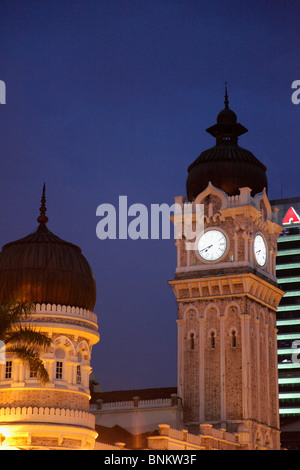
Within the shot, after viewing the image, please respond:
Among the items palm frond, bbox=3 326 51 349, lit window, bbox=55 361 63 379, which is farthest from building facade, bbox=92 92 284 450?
palm frond, bbox=3 326 51 349

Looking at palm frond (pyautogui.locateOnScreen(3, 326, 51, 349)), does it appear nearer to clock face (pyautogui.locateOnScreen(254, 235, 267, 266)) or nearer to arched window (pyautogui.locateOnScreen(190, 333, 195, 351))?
arched window (pyautogui.locateOnScreen(190, 333, 195, 351))

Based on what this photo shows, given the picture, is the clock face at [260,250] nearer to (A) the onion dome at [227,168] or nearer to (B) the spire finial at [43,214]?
(A) the onion dome at [227,168]

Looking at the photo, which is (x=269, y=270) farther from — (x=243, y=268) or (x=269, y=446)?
(x=269, y=446)

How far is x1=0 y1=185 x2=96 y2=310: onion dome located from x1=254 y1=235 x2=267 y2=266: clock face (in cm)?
2874

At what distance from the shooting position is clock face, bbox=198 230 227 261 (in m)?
79.6

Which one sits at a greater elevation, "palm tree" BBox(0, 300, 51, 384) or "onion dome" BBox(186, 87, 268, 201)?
"onion dome" BBox(186, 87, 268, 201)

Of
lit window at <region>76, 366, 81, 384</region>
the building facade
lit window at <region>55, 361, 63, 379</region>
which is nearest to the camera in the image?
lit window at <region>55, 361, 63, 379</region>

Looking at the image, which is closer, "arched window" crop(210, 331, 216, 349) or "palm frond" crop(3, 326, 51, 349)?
"palm frond" crop(3, 326, 51, 349)

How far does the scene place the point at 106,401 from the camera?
78.5 metres

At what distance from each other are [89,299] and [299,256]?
300ft

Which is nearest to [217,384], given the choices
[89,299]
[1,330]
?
[89,299]

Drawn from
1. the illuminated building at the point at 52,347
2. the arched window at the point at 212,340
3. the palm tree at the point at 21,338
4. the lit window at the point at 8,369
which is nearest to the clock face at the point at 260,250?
the arched window at the point at 212,340

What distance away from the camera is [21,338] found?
46688mm

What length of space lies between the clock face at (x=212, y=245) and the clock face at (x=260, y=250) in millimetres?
2798
